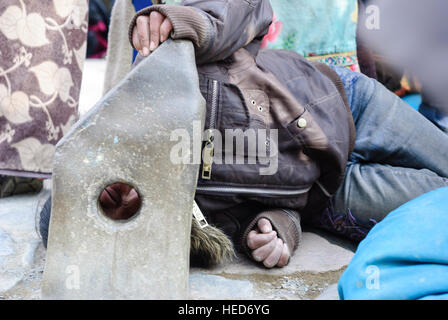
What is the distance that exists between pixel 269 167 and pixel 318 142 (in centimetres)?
15

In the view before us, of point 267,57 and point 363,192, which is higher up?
point 267,57

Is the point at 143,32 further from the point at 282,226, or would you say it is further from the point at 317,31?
the point at 317,31

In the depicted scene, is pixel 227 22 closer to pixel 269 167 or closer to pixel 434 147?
pixel 269 167

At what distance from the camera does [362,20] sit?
2.20 metres

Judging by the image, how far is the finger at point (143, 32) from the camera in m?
0.95

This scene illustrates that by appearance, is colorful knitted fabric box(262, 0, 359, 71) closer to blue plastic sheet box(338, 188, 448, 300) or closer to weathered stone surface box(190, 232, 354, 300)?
weathered stone surface box(190, 232, 354, 300)

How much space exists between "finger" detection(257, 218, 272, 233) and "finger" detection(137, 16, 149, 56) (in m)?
0.46

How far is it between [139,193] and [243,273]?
357 mm

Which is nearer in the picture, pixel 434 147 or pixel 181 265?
pixel 181 265

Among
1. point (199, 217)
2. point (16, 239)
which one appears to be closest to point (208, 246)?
point (199, 217)

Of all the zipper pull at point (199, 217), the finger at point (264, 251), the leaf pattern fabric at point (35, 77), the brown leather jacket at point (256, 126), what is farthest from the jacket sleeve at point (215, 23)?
the leaf pattern fabric at point (35, 77)

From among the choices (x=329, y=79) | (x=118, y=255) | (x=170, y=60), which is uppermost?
(x=170, y=60)

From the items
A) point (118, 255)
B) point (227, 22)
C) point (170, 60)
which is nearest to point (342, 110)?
point (227, 22)
